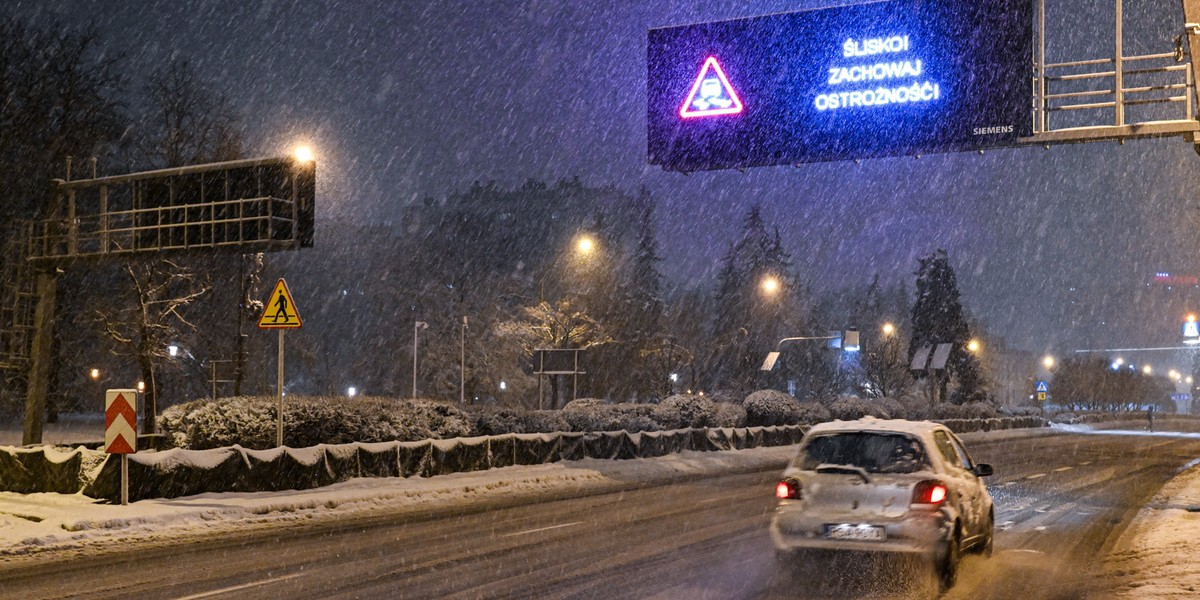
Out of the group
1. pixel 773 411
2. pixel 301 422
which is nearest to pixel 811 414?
pixel 773 411

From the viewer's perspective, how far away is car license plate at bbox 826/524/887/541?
10.7 metres

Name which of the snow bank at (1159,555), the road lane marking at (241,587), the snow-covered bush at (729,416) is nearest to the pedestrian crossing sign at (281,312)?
the road lane marking at (241,587)

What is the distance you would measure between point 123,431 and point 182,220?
9064mm

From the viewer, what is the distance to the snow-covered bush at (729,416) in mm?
40906

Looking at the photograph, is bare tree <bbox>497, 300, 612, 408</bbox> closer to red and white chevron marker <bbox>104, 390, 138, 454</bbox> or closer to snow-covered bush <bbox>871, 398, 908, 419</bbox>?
snow-covered bush <bbox>871, 398, 908, 419</bbox>

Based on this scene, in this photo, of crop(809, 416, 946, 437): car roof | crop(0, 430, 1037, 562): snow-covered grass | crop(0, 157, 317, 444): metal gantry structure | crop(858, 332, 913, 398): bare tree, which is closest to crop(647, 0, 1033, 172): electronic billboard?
crop(0, 430, 1037, 562): snow-covered grass

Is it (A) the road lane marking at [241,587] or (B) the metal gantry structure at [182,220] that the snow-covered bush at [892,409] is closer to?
(B) the metal gantry structure at [182,220]

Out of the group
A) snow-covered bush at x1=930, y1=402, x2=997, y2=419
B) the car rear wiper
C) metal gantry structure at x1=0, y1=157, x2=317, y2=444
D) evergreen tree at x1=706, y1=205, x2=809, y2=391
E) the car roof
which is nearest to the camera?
the car rear wiper

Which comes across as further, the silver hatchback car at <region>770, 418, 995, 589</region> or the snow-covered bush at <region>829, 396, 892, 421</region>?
the snow-covered bush at <region>829, 396, 892, 421</region>

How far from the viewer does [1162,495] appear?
2270cm

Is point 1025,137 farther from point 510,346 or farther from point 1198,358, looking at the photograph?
point 1198,358

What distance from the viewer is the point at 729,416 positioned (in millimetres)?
41500

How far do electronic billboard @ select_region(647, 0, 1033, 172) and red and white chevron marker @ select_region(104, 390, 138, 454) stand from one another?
10609 millimetres

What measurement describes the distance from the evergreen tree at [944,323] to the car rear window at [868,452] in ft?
281
